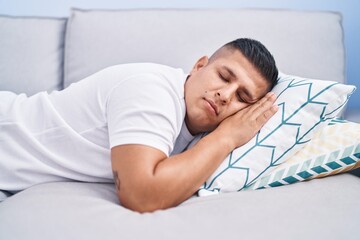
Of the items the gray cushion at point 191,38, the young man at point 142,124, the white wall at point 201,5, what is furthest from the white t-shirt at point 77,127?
the white wall at point 201,5

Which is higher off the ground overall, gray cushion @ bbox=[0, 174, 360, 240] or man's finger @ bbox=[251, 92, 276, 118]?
man's finger @ bbox=[251, 92, 276, 118]

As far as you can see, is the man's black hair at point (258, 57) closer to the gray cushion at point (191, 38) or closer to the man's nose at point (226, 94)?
the man's nose at point (226, 94)

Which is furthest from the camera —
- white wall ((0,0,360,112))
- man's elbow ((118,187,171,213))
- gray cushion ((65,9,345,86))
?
white wall ((0,0,360,112))

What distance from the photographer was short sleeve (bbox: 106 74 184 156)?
35.5 inches

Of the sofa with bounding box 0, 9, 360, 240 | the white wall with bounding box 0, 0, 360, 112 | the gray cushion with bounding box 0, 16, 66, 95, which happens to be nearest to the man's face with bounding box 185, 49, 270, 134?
the sofa with bounding box 0, 9, 360, 240

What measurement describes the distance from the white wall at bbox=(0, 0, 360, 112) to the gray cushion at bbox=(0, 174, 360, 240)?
3.93ft

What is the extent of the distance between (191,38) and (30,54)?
660 mm

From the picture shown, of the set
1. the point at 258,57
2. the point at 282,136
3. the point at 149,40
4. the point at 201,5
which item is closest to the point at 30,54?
the point at 149,40

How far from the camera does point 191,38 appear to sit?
5.12ft

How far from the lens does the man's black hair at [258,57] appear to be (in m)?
1.13

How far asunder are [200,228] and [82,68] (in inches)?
39.1

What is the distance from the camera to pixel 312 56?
1.55m

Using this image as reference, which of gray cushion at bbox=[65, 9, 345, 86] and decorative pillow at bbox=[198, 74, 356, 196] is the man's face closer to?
decorative pillow at bbox=[198, 74, 356, 196]

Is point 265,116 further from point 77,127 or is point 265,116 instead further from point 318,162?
point 77,127
